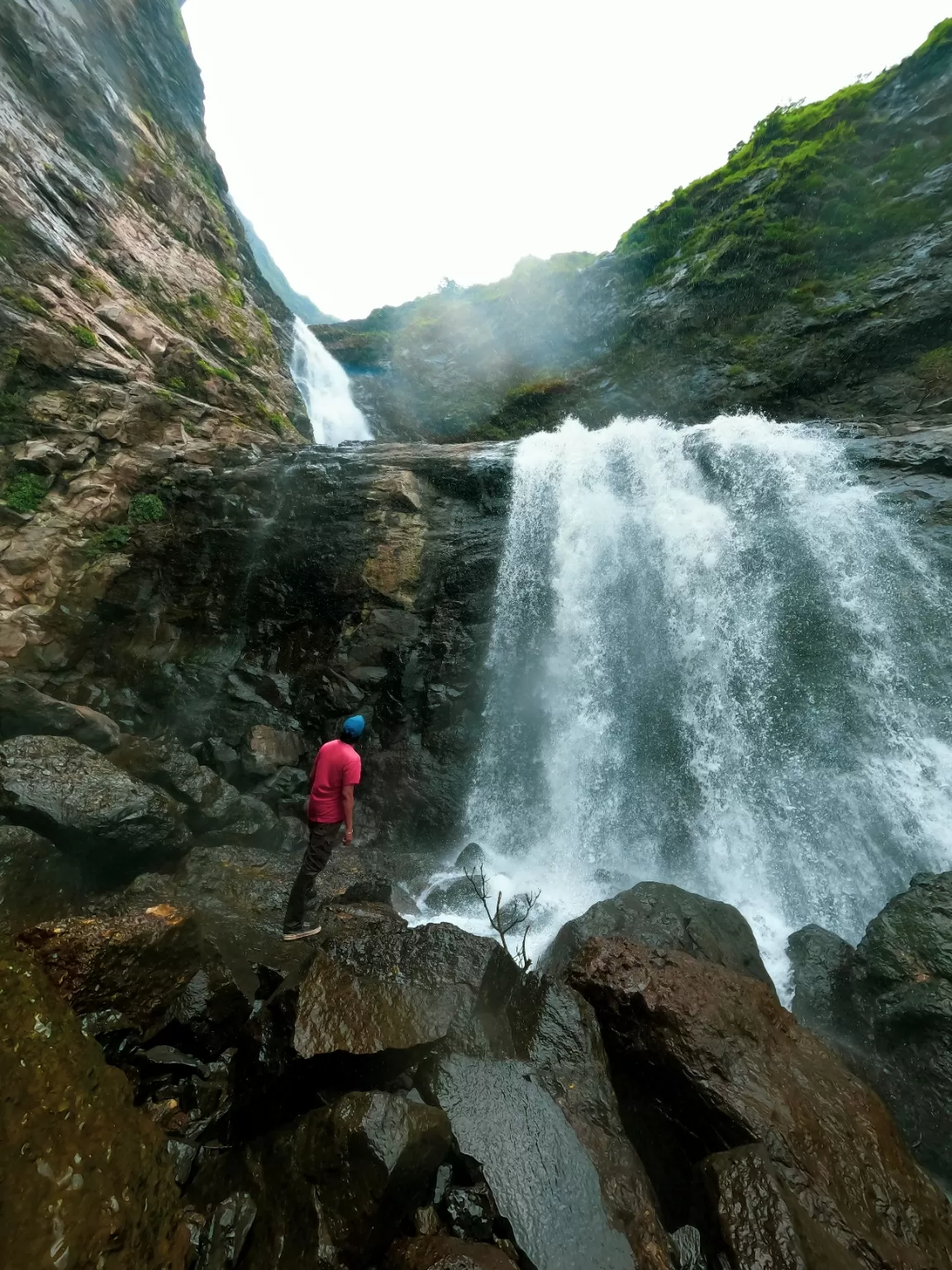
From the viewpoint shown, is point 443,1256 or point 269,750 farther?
point 269,750

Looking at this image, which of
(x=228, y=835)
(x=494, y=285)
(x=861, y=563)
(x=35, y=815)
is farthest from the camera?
(x=494, y=285)

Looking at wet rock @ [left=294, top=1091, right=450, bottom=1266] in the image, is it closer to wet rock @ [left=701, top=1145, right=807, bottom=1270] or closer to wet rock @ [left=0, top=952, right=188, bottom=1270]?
wet rock @ [left=0, top=952, right=188, bottom=1270]

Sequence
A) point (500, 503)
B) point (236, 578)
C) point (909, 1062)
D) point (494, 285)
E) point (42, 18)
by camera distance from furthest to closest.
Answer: point (494, 285) < point (42, 18) < point (500, 503) < point (236, 578) < point (909, 1062)

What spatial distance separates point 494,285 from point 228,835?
33.3m

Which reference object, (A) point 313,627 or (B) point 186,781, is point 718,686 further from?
(B) point 186,781

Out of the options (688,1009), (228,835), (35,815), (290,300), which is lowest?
(228,835)

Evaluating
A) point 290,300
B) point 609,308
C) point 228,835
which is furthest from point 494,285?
point 290,300

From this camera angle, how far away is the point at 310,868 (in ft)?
17.1

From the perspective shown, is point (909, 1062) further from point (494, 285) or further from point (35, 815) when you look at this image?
point (494, 285)

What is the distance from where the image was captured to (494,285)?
3128cm

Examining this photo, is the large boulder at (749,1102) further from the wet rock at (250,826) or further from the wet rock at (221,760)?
the wet rock at (221,760)

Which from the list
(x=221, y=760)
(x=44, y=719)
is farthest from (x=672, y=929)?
(x=44, y=719)

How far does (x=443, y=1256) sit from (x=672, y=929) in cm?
410

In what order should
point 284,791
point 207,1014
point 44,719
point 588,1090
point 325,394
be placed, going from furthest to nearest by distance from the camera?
1. point 325,394
2. point 284,791
3. point 44,719
4. point 207,1014
5. point 588,1090
